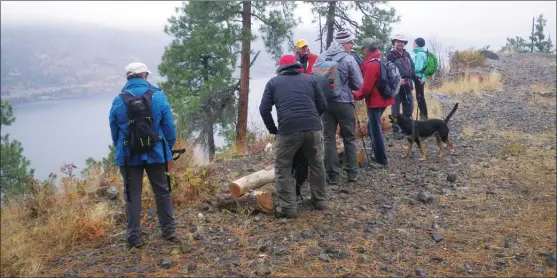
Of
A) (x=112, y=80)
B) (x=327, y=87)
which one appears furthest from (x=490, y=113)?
(x=112, y=80)

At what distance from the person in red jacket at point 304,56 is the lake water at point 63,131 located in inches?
2403

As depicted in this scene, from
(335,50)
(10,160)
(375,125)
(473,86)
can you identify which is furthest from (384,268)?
(10,160)

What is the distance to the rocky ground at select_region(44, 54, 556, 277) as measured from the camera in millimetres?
3818

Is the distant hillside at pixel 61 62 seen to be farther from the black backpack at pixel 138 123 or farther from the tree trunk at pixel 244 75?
the black backpack at pixel 138 123

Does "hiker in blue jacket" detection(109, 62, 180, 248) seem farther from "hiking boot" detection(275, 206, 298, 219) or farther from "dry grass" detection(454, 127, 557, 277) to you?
"dry grass" detection(454, 127, 557, 277)

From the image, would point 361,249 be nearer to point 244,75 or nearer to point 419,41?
point 419,41

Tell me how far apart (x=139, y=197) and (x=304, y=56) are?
3.40m

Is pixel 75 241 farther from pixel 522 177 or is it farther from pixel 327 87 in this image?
pixel 522 177

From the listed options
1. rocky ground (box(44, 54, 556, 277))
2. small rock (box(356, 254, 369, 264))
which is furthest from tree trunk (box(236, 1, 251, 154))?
small rock (box(356, 254, 369, 264))

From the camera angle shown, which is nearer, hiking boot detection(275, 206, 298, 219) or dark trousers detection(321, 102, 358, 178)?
hiking boot detection(275, 206, 298, 219)

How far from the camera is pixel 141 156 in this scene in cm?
408

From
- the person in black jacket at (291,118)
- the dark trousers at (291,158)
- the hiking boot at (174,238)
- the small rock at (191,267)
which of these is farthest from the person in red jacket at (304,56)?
the small rock at (191,267)

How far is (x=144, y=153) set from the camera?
4082 millimetres

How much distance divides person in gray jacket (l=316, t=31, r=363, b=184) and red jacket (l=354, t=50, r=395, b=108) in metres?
0.39
